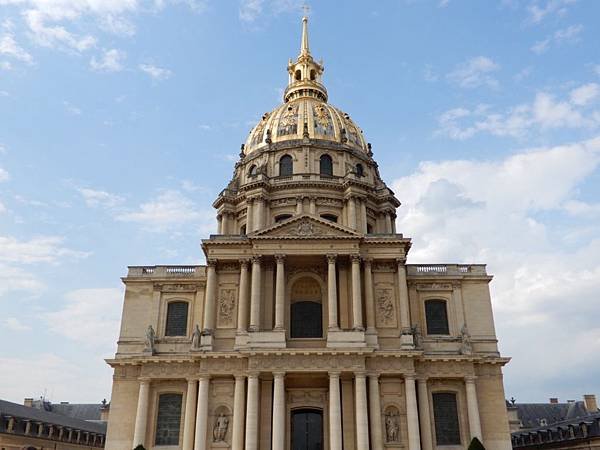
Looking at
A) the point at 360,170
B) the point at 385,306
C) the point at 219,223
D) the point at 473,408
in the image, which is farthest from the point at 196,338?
the point at 360,170

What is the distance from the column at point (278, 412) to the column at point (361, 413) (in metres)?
4.29

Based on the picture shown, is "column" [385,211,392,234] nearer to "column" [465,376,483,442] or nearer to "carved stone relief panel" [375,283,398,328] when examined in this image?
"carved stone relief panel" [375,283,398,328]

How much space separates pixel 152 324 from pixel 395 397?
53.8 feet

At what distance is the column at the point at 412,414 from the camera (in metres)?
33.9

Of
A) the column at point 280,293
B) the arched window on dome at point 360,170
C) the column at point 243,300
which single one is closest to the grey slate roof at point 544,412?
the arched window on dome at point 360,170

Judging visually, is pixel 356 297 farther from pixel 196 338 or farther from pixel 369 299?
pixel 196 338

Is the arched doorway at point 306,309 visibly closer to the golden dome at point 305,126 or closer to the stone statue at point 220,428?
the stone statue at point 220,428

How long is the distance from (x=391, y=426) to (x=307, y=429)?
205 inches

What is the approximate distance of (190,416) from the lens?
35.3 meters

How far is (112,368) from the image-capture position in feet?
125

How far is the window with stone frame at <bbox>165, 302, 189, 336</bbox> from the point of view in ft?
128

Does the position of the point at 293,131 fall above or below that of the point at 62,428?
above

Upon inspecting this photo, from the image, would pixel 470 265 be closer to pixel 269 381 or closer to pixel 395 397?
pixel 395 397

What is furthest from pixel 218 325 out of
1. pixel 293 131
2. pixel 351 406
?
pixel 293 131
